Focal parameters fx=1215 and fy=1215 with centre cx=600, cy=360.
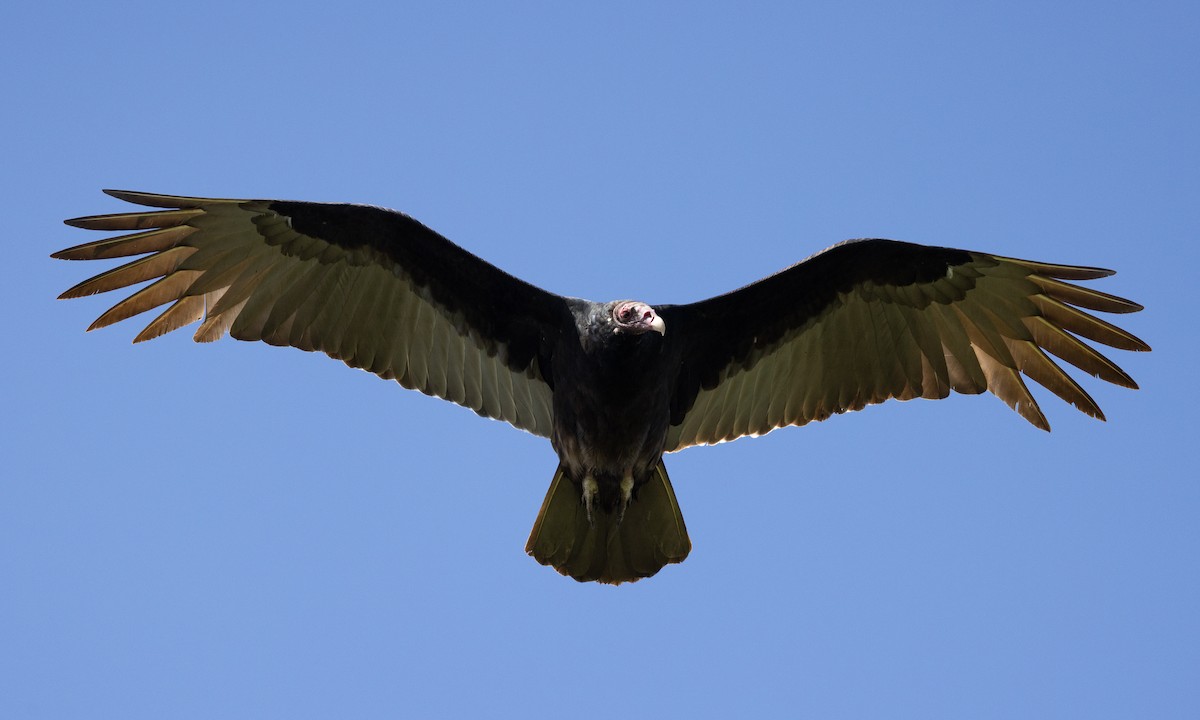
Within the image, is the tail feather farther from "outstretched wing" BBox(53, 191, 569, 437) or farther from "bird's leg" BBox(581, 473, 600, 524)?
"outstretched wing" BBox(53, 191, 569, 437)

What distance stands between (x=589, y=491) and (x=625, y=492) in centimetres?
18

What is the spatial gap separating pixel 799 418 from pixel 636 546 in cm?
124

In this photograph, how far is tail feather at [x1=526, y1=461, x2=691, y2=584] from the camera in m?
6.23

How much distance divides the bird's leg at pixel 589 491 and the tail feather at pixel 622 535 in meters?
0.06

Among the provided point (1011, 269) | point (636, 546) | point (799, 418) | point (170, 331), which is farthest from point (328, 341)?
point (1011, 269)

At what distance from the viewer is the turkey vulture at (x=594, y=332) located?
19.6ft

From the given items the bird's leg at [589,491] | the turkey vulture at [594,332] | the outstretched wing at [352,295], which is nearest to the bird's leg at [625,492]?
the turkey vulture at [594,332]

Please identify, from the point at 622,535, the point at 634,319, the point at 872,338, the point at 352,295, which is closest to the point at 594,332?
the point at 634,319

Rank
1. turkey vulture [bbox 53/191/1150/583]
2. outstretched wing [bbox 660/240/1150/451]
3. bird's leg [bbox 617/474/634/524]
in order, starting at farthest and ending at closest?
outstretched wing [bbox 660/240/1150/451]
bird's leg [bbox 617/474/634/524]
turkey vulture [bbox 53/191/1150/583]

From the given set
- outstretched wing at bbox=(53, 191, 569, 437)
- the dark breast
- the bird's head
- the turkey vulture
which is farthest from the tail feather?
the bird's head

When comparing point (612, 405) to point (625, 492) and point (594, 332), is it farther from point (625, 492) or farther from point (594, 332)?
point (625, 492)

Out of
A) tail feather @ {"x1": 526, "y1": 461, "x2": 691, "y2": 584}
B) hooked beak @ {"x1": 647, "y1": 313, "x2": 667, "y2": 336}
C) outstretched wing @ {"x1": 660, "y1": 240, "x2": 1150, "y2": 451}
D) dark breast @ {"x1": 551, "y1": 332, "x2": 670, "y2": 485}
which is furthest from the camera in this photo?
outstretched wing @ {"x1": 660, "y1": 240, "x2": 1150, "y2": 451}

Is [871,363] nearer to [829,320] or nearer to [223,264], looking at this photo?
[829,320]

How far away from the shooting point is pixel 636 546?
624 cm
